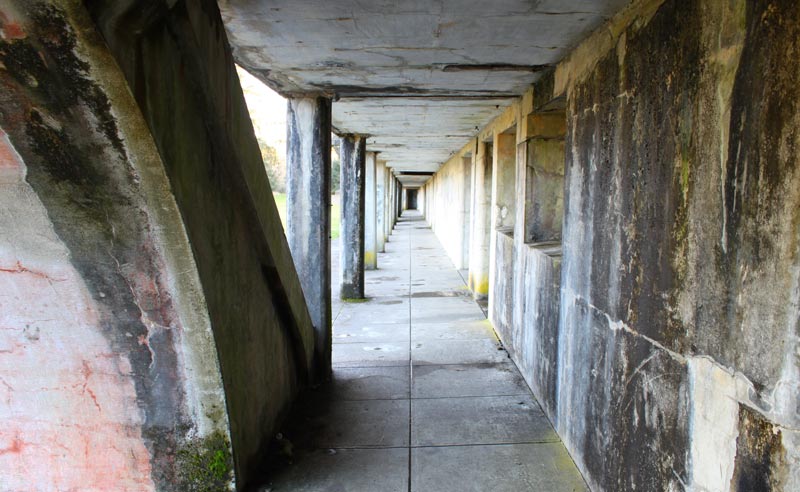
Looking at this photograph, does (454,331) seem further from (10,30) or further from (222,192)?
(10,30)

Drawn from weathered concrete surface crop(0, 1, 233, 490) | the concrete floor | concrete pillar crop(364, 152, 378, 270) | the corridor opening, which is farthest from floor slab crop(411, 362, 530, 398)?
the corridor opening

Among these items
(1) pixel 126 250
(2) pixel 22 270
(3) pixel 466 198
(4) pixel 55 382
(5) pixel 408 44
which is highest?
(5) pixel 408 44

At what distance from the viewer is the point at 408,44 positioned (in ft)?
12.1

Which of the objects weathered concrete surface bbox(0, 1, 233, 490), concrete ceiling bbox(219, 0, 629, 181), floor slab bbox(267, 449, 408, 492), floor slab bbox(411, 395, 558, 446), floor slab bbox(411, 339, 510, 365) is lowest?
floor slab bbox(267, 449, 408, 492)

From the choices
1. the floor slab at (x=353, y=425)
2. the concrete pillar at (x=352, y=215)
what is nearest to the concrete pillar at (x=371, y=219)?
the concrete pillar at (x=352, y=215)

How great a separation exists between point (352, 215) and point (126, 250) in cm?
683

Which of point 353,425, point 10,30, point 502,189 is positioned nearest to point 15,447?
point 353,425

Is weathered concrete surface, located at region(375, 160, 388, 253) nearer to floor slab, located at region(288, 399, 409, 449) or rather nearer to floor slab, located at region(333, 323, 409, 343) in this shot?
floor slab, located at region(333, 323, 409, 343)

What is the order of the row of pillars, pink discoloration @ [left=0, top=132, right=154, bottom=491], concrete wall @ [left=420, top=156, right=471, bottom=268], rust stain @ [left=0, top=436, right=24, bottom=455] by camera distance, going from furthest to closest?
1. concrete wall @ [left=420, top=156, right=471, bottom=268]
2. the row of pillars
3. rust stain @ [left=0, top=436, right=24, bottom=455]
4. pink discoloration @ [left=0, top=132, right=154, bottom=491]

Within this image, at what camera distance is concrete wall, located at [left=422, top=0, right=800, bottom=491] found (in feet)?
5.71

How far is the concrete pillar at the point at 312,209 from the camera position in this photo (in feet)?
18.0

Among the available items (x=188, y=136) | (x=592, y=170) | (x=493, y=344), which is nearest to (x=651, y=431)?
(x=592, y=170)

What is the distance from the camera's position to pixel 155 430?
3252mm

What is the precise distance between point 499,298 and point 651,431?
4533 millimetres
